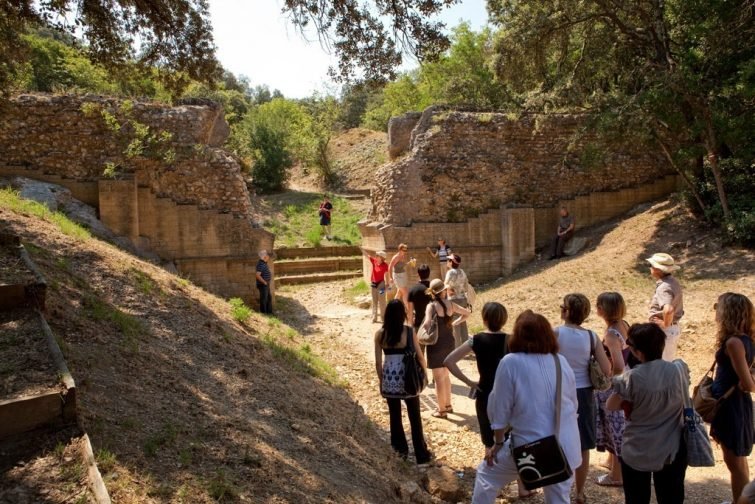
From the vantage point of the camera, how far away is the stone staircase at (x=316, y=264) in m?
17.3

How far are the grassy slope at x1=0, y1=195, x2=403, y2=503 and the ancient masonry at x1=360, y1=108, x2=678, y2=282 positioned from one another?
783cm

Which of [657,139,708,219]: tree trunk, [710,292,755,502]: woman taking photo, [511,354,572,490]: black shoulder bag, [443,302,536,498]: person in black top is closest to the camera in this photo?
[511,354,572,490]: black shoulder bag

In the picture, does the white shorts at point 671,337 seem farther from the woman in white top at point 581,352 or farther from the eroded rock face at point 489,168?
the eroded rock face at point 489,168

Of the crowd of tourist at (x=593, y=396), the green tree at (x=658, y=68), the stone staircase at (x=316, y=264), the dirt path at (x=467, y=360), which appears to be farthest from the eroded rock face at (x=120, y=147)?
the crowd of tourist at (x=593, y=396)

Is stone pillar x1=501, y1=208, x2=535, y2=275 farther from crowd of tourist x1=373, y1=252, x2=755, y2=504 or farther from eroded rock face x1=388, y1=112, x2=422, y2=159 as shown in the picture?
crowd of tourist x1=373, y1=252, x2=755, y2=504

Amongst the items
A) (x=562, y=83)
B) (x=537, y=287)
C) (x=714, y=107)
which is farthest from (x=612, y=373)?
(x=562, y=83)

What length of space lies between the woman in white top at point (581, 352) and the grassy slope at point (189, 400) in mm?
1647

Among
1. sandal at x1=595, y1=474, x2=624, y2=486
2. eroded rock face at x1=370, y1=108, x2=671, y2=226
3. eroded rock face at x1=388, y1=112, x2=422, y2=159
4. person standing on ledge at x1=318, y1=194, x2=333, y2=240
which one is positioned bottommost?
sandal at x1=595, y1=474, x2=624, y2=486

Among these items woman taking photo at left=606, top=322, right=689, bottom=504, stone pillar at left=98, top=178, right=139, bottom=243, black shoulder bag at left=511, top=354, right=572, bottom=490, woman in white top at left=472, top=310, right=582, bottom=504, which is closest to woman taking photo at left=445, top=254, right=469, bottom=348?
woman taking photo at left=606, top=322, right=689, bottom=504

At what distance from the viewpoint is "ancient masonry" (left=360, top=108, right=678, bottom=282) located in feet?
50.6

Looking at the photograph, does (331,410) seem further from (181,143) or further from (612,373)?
(181,143)

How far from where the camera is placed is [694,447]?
3.47 metres

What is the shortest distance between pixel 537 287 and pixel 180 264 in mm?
8324

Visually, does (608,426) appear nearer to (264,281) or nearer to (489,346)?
(489,346)
